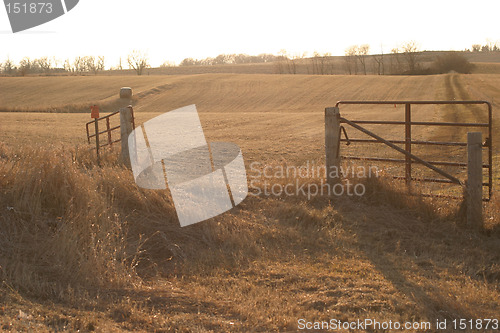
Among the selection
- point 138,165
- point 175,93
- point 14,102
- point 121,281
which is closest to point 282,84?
point 175,93

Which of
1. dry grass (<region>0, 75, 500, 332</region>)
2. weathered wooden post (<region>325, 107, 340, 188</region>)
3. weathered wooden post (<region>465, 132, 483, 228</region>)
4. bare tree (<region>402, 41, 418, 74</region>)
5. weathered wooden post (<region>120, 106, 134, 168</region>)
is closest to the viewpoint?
dry grass (<region>0, 75, 500, 332</region>)

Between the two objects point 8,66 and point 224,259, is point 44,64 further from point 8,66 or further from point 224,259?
point 224,259

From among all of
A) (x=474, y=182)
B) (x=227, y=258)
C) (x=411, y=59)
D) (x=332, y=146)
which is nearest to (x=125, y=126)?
(x=332, y=146)

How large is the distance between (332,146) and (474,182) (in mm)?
2293

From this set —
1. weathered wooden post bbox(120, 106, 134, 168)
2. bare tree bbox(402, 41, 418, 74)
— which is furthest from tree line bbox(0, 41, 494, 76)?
weathered wooden post bbox(120, 106, 134, 168)

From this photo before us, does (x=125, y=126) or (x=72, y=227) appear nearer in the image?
(x=72, y=227)

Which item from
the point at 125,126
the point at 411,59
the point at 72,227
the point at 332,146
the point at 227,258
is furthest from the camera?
the point at 411,59

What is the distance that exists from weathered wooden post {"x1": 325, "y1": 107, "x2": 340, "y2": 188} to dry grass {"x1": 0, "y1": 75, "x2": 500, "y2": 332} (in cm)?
44

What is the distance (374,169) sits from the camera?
8141 mm

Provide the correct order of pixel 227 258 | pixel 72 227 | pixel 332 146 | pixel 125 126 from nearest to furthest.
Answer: pixel 72 227 < pixel 227 258 < pixel 332 146 < pixel 125 126

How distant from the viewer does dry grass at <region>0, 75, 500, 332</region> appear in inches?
170

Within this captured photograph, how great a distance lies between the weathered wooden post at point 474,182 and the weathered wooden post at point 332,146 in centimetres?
206

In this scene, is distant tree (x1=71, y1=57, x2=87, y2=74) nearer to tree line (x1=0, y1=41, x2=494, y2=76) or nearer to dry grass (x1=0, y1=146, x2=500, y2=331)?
tree line (x1=0, y1=41, x2=494, y2=76)

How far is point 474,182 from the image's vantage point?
693 centimetres
